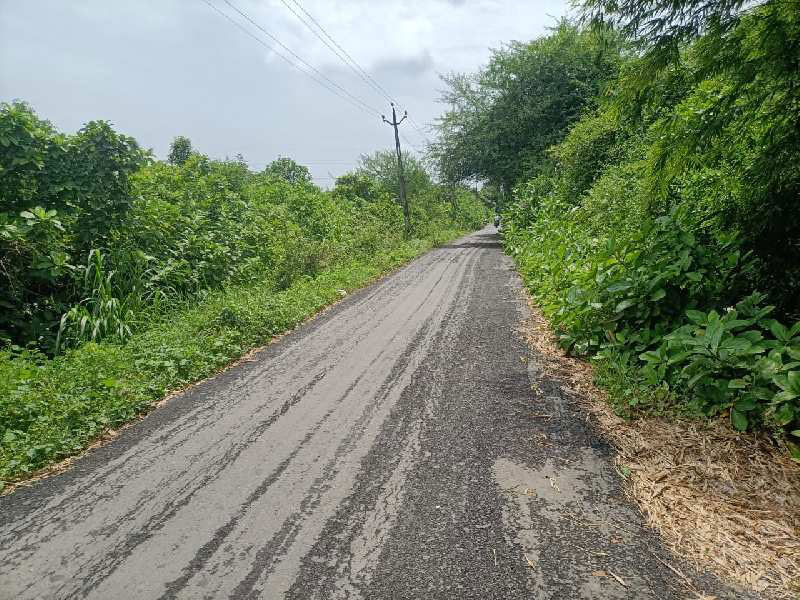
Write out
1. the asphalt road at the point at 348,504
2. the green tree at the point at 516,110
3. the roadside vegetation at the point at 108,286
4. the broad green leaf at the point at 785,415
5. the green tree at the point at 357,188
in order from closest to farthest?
the asphalt road at the point at 348,504, the broad green leaf at the point at 785,415, the roadside vegetation at the point at 108,286, the green tree at the point at 516,110, the green tree at the point at 357,188

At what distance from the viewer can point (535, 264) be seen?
9.68 meters

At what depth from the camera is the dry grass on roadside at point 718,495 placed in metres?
2.20

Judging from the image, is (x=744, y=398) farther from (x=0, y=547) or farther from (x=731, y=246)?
(x=0, y=547)

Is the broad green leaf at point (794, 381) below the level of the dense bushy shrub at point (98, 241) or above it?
below

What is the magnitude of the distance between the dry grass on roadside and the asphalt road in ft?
0.56

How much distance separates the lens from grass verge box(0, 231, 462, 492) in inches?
143

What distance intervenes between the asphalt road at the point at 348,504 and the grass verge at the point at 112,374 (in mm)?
307

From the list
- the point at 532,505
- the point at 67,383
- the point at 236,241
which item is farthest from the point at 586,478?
the point at 236,241

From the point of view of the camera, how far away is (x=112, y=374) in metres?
4.73

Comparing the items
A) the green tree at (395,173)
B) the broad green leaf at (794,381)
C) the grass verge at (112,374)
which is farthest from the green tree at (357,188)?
the broad green leaf at (794,381)

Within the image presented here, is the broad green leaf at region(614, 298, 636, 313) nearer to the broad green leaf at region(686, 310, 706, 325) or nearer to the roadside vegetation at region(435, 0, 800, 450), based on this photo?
the roadside vegetation at region(435, 0, 800, 450)

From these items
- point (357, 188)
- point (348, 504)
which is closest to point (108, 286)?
point (348, 504)

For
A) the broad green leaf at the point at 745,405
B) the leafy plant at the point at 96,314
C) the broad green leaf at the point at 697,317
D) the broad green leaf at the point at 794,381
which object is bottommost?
the broad green leaf at the point at 745,405

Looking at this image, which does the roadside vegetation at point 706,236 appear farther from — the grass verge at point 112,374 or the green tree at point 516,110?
the green tree at point 516,110
